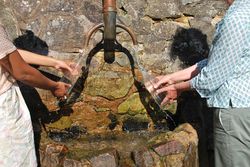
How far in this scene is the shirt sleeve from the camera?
194 centimetres

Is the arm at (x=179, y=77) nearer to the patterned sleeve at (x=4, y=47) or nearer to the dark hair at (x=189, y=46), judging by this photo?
the dark hair at (x=189, y=46)

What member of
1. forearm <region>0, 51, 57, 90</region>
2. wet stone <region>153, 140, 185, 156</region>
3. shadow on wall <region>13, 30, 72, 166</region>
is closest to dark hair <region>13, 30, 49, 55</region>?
shadow on wall <region>13, 30, 72, 166</region>

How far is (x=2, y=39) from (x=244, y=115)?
1129mm

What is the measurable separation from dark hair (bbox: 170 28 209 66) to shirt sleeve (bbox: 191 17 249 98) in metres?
1.13

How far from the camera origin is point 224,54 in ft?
6.57

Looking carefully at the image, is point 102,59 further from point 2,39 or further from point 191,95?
point 2,39

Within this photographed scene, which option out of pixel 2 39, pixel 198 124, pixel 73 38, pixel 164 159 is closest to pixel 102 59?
pixel 73 38

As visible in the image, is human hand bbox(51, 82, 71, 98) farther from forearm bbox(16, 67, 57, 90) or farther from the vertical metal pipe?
the vertical metal pipe

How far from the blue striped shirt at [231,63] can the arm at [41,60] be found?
3.01 feet

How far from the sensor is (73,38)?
3.17 m

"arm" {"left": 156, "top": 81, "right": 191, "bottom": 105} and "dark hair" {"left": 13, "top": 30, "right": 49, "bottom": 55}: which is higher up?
"dark hair" {"left": 13, "top": 30, "right": 49, "bottom": 55}

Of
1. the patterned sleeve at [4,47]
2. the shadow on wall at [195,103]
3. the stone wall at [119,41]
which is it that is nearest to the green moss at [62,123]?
the stone wall at [119,41]

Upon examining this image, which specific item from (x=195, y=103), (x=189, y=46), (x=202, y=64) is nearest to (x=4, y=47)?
(x=202, y=64)

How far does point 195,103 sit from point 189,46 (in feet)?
1.63
